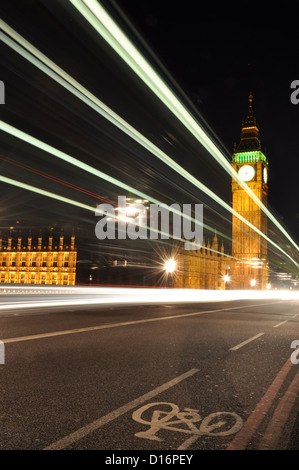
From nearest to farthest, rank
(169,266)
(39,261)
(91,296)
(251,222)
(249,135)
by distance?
(91,296) < (169,266) < (39,261) < (251,222) < (249,135)

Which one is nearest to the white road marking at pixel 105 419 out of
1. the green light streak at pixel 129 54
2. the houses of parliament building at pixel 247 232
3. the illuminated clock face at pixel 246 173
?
the green light streak at pixel 129 54

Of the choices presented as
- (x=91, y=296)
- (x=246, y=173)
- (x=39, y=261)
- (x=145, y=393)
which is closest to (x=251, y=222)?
(x=246, y=173)

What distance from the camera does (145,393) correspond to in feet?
15.2

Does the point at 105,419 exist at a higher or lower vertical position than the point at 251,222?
lower

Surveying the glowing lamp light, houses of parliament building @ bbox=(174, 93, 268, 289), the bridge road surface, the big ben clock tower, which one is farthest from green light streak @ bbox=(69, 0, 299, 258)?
the big ben clock tower

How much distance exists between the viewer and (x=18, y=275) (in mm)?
93938

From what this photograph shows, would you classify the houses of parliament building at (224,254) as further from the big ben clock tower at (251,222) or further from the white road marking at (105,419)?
the white road marking at (105,419)

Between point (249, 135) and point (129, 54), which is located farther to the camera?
point (249, 135)

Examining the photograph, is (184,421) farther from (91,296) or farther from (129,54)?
(91,296)

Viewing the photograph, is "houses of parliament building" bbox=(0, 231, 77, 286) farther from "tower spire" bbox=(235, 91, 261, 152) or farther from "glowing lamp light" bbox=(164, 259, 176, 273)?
"tower spire" bbox=(235, 91, 261, 152)

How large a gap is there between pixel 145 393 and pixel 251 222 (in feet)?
379

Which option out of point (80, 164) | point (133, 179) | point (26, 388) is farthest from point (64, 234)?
point (26, 388)

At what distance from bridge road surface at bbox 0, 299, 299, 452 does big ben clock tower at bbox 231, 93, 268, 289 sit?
108 meters
